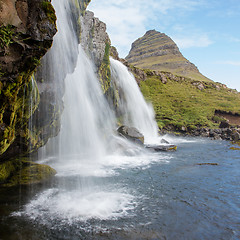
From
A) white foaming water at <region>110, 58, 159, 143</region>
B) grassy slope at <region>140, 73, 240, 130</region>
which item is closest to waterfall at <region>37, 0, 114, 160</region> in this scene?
white foaming water at <region>110, 58, 159, 143</region>

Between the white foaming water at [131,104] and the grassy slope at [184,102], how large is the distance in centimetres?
970

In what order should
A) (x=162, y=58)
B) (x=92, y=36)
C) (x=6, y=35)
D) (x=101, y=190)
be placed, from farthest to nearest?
(x=162, y=58) < (x=92, y=36) < (x=101, y=190) < (x=6, y=35)

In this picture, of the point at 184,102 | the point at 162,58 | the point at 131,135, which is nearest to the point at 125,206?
the point at 131,135

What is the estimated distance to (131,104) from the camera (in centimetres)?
3703

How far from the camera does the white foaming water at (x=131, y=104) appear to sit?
34812mm

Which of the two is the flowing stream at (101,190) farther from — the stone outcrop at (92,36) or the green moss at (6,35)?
the green moss at (6,35)

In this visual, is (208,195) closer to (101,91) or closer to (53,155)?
(53,155)

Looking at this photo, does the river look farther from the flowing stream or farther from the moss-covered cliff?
the moss-covered cliff

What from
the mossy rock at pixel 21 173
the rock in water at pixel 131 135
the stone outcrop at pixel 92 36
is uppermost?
the stone outcrop at pixel 92 36

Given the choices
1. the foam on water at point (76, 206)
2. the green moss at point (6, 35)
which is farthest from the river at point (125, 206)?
the green moss at point (6, 35)

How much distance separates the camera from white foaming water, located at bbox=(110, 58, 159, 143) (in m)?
34.8

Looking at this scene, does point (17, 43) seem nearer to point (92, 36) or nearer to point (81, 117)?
point (81, 117)

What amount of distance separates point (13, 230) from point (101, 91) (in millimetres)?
19162

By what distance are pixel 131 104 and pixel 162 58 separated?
123 metres
